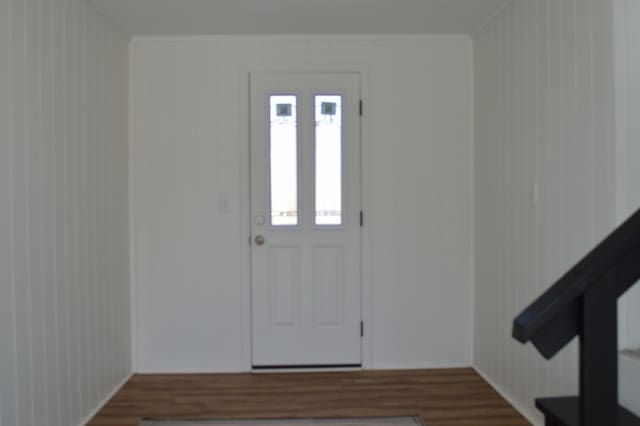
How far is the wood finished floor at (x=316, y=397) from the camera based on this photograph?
2.63 metres

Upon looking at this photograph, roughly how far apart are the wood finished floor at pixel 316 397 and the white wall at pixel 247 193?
0.18m

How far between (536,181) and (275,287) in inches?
72.7

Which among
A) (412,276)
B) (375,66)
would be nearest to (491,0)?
(375,66)

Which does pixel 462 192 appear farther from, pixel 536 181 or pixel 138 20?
pixel 138 20

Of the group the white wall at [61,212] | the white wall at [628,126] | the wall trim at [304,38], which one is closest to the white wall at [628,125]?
the white wall at [628,126]

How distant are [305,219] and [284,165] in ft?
1.36

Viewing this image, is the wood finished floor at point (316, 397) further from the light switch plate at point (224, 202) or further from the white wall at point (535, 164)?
the light switch plate at point (224, 202)

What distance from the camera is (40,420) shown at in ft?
6.98

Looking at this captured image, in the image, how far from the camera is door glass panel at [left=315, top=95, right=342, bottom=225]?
10.8 ft

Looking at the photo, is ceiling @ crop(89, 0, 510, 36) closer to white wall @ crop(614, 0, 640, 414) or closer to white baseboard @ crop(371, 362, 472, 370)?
white wall @ crop(614, 0, 640, 414)

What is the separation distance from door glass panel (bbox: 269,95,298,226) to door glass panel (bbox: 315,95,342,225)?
6.2 inches

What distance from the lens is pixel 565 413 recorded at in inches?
42.9

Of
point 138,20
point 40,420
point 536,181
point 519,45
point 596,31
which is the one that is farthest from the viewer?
point 138,20

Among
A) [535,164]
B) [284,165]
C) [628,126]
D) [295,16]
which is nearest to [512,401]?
[535,164]
